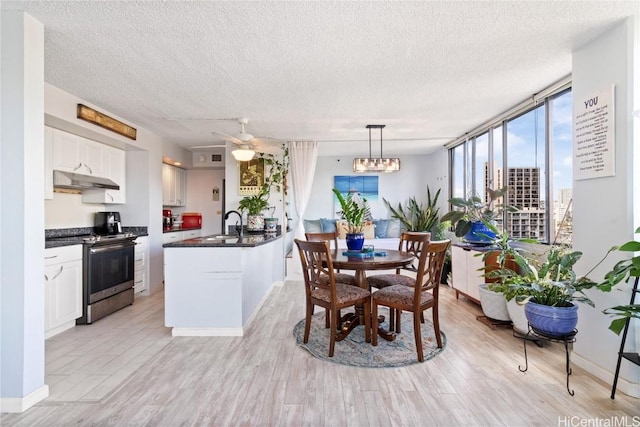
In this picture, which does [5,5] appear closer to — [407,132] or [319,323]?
[319,323]

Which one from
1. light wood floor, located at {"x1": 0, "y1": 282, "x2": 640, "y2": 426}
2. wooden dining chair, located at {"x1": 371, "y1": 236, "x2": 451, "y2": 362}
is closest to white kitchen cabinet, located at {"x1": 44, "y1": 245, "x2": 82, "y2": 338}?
light wood floor, located at {"x1": 0, "y1": 282, "x2": 640, "y2": 426}

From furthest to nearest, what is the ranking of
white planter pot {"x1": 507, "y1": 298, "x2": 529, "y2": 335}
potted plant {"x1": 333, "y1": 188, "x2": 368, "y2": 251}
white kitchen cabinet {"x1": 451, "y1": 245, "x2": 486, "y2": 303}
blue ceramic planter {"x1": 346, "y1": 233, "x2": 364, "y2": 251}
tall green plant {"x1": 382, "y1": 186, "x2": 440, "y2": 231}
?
tall green plant {"x1": 382, "y1": 186, "x2": 440, "y2": 231}, white kitchen cabinet {"x1": 451, "y1": 245, "x2": 486, "y2": 303}, blue ceramic planter {"x1": 346, "y1": 233, "x2": 364, "y2": 251}, potted plant {"x1": 333, "y1": 188, "x2": 368, "y2": 251}, white planter pot {"x1": 507, "y1": 298, "x2": 529, "y2": 335}

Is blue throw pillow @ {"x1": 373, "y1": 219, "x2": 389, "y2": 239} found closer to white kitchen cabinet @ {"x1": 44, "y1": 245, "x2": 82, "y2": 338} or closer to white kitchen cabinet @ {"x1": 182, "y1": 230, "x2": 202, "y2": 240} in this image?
white kitchen cabinet @ {"x1": 182, "y1": 230, "x2": 202, "y2": 240}

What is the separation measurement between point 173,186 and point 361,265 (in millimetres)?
4480

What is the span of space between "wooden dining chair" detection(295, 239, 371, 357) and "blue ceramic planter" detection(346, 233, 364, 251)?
0.42 m

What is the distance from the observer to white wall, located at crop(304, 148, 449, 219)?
645cm

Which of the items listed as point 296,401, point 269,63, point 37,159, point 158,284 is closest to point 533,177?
point 269,63

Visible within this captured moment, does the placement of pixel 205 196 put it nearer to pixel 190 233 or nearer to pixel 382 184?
pixel 190 233

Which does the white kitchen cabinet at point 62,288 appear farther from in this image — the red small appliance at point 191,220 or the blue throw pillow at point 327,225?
the blue throw pillow at point 327,225

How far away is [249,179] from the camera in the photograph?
4984 mm

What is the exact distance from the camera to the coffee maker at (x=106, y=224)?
4.07 metres

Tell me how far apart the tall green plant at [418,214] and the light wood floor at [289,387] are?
9.87 feet

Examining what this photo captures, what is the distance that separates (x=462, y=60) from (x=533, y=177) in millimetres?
1748

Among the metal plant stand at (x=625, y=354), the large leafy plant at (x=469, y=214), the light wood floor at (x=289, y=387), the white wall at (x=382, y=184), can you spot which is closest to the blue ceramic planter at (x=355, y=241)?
the light wood floor at (x=289, y=387)
